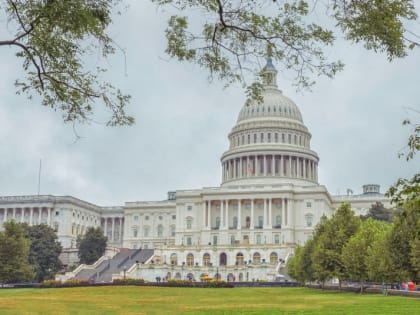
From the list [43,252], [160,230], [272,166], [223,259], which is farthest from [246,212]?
[43,252]

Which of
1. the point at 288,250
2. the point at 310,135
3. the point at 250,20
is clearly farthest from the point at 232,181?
the point at 250,20

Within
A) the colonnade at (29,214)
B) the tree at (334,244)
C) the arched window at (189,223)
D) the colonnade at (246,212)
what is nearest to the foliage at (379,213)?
the colonnade at (246,212)

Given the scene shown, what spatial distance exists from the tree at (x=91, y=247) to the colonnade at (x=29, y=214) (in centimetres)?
3023

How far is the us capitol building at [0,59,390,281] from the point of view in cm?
11744

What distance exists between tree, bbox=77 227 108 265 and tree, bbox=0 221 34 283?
3713cm

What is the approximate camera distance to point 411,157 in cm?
1472

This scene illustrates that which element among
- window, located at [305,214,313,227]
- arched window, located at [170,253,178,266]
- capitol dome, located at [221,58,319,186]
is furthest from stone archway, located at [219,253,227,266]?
capitol dome, located at [221,58,319,186]

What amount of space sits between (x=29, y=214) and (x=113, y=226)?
936 inches

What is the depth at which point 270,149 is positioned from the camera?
140875mm

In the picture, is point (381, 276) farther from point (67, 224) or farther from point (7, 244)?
point (67, 224)

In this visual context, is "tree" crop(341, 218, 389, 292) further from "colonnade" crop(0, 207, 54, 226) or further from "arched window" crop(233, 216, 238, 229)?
"colonnade" crop(0, 207, 54, 226)

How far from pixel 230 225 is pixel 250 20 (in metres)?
116

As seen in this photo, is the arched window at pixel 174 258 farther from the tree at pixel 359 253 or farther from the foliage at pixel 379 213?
the tree at pixel 359 253

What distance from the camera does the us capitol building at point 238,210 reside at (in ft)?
385
